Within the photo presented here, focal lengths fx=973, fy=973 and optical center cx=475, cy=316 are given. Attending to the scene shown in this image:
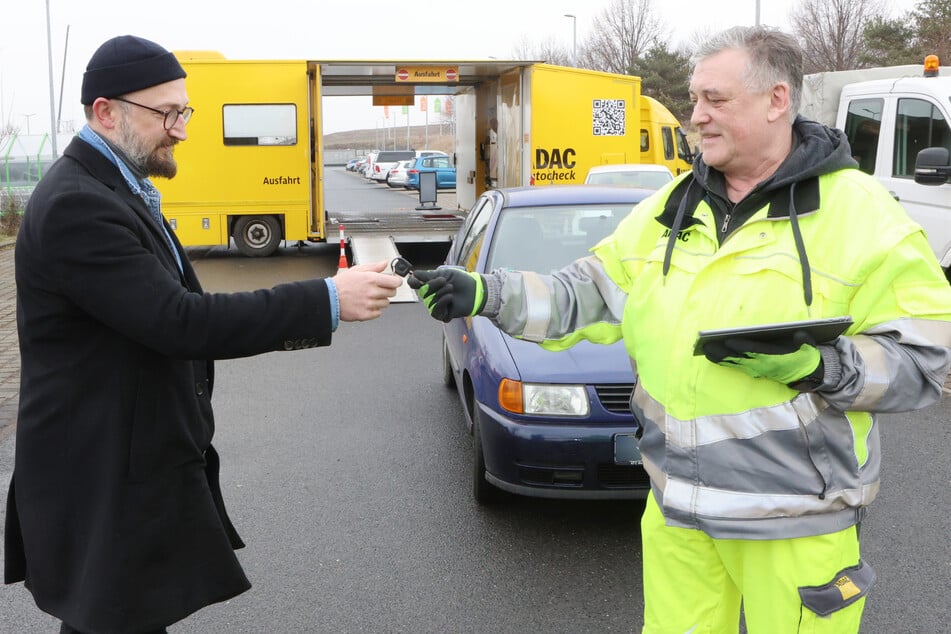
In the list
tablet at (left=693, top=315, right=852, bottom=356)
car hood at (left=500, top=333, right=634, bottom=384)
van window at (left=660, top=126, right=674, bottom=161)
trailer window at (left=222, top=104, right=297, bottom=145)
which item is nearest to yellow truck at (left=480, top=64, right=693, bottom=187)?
trailer window at (left=222, top=104, right=297, bottom=145)

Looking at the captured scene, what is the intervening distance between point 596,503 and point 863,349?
10.5 ft

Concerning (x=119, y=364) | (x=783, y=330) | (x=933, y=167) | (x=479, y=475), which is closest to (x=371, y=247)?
(x=933, y=167)

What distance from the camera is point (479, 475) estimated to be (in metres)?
4.99

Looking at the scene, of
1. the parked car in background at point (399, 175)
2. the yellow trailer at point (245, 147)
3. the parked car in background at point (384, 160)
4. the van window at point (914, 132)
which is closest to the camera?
the van window at point (914, 132)

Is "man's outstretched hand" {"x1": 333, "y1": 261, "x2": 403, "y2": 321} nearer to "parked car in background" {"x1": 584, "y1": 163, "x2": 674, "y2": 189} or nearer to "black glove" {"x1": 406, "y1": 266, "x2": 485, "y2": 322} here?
"black glove" {"x1": 406, "y1": 266, "x2": 485, "y2": 322}

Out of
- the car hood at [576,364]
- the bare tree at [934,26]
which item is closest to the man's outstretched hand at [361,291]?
the car hood at [576,364]

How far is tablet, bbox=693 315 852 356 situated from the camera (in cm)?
203

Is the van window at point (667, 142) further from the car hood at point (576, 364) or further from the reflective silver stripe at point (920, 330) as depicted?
the reflective silver stripe at point (920, 330)

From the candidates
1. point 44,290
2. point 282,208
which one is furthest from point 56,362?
point 282,208

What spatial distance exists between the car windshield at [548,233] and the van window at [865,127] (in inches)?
171

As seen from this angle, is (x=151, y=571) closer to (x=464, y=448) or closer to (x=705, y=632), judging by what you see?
(x=705, y=632)

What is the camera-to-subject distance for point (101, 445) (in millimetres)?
2443

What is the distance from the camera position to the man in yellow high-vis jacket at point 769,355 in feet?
7.13

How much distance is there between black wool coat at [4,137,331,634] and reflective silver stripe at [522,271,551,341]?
56 cm
